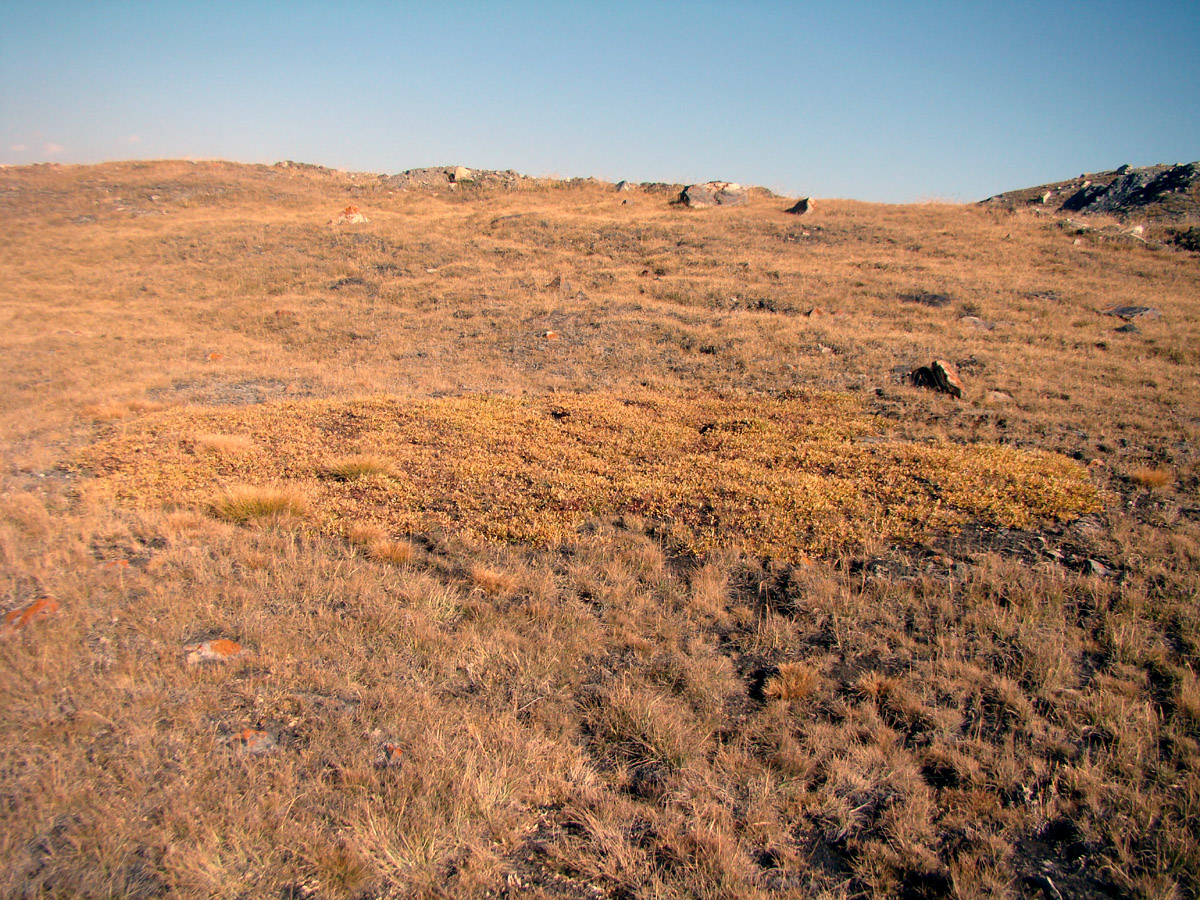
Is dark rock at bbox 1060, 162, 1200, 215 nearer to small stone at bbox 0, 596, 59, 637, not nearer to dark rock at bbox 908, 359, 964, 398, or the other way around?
dark rock at bbox 908, 359, 964, 398

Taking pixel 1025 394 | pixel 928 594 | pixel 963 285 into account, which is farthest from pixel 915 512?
pixel 963 285

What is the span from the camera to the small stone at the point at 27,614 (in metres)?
4.76

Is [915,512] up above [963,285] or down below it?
below

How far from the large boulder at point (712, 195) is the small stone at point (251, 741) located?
33559 mm

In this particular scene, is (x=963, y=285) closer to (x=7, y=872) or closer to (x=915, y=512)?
(x=915, y=512)

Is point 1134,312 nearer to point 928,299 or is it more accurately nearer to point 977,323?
point 977,323

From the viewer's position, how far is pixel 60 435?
33.9ft

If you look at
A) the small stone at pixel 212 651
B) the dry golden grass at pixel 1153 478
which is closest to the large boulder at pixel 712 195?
the dry golden grass at pixel 1153 478

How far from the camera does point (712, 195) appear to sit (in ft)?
112

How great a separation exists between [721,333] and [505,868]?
15222 mm

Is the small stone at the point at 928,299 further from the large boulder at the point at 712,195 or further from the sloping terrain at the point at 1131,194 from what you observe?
the sloping terrain at the point at 1131,194

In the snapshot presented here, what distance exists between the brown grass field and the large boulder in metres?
21.8

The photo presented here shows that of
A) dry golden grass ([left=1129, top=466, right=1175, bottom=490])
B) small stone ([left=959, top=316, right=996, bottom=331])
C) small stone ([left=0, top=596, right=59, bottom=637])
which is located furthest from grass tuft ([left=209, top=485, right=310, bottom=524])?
small stone ([left=959, top=316, right=996, bottom=331])

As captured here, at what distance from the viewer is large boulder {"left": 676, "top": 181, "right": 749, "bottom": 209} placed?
33656mm
